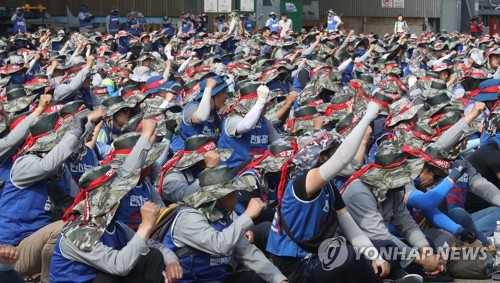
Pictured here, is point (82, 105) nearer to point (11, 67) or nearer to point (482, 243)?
point (482, 243)

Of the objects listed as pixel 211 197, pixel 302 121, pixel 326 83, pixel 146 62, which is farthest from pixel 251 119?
pixel 146 62

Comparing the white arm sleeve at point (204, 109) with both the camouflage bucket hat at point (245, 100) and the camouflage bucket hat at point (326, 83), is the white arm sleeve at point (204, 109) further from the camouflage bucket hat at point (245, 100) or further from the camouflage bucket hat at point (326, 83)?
the camouflage bucket hat at point (326, 83)

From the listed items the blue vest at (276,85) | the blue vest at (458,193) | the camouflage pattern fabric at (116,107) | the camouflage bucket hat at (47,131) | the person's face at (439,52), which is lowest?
the person's face at (439,52)

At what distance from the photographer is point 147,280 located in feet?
22.1

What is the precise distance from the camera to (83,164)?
8.93 metres

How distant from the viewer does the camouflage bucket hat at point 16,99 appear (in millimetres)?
11945

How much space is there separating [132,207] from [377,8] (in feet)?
140

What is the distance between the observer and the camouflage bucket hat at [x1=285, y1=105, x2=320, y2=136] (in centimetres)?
1123

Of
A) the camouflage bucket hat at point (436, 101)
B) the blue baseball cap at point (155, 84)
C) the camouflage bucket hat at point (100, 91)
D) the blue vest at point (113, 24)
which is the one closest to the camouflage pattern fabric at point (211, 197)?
the camouflage bucket hat at point (436, 101)

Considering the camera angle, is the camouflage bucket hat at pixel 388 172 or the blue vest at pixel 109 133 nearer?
the camouflage bucket hat at pixel 388 172

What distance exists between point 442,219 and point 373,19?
136 feet

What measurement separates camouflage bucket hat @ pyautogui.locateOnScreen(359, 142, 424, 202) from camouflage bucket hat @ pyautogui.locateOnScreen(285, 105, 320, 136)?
3.33 meters

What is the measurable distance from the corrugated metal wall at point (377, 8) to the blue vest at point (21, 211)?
4083 cm

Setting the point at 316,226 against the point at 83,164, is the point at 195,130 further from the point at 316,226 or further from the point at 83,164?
the point at 316,226
